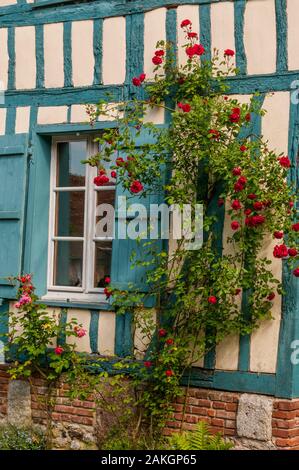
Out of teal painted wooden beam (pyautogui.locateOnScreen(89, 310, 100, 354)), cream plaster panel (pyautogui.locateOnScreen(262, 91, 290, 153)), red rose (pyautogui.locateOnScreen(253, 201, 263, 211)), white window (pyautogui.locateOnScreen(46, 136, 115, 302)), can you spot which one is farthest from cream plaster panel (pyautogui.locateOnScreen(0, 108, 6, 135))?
red rose (pyautogui.locateOnScreen(253, 201, 263, 211))

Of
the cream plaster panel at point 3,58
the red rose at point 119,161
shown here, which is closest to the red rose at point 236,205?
the red rose at point 119,161

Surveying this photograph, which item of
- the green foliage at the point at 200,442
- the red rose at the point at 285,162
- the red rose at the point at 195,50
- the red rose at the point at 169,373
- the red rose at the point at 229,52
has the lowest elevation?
the green foliage at the point at 200,442

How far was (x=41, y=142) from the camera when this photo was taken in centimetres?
734

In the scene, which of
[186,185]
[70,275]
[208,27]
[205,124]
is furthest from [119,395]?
[208,27]

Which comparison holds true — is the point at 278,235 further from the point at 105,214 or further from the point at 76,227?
the point at 76,227

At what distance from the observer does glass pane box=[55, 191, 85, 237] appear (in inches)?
286

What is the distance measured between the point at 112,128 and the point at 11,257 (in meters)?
1.32

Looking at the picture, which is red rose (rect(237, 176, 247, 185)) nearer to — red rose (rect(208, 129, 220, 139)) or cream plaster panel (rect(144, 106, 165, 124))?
red rose (rect(208, 129, 220, 139))

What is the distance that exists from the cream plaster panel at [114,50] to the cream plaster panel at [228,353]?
2.15 m

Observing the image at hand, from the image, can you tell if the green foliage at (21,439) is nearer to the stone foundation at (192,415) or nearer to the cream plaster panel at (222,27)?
the stone foundation at (192,415)

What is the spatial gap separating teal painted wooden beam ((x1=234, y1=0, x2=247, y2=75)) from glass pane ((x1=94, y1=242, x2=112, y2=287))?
67.3 inches

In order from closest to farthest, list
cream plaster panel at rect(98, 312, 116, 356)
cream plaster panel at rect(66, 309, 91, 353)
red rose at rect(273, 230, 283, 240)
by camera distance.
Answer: red rose at rect(273, 230, 283, 240) → cream plaster panel at rect(98, 312, 116, 356) → cream plaster panel at rect(66, 309, 91, 353)

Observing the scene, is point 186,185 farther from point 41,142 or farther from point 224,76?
point 41,142

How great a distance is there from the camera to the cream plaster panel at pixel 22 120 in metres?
7.42
